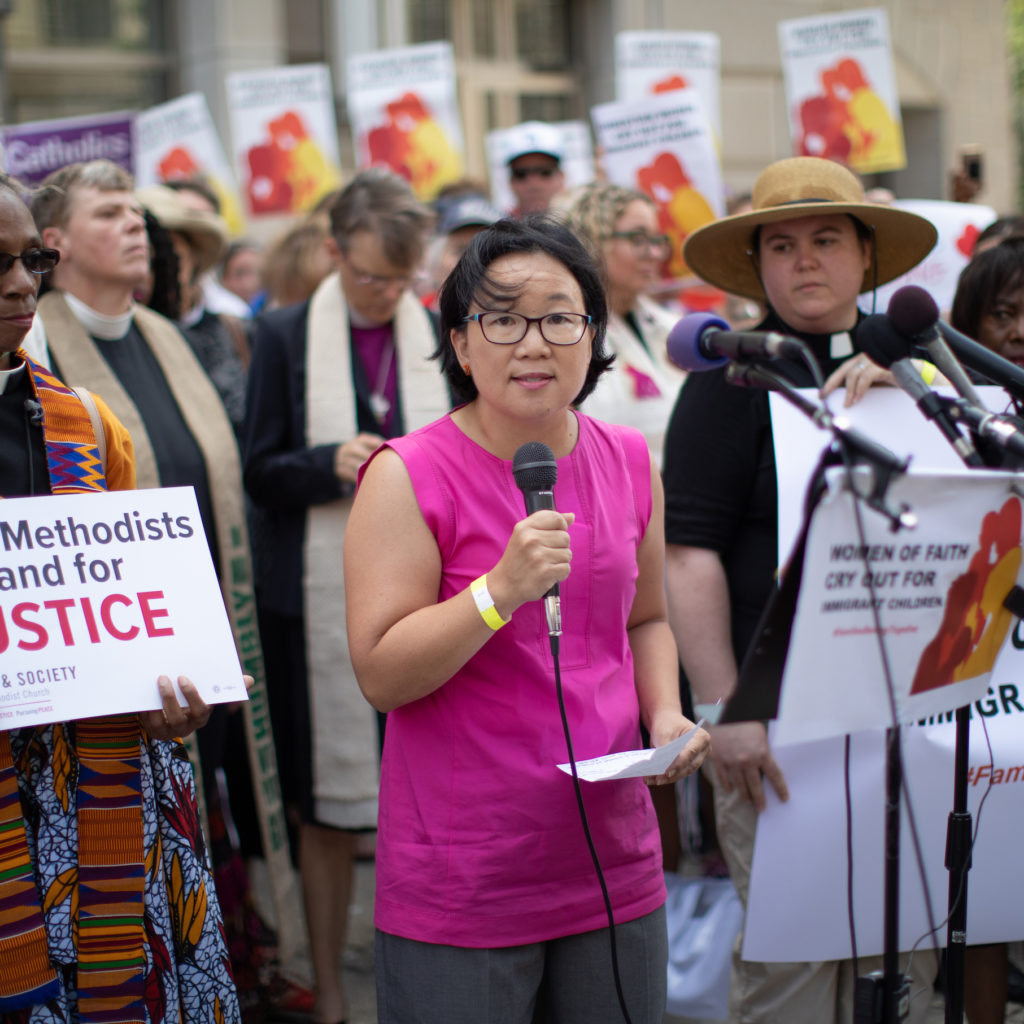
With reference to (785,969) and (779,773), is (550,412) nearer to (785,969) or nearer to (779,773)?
(779,773)

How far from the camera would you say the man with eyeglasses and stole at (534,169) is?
253 inches

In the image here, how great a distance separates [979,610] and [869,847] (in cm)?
84

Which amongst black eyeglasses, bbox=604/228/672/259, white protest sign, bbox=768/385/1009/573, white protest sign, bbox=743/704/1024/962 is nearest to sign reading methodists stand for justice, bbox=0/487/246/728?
white protest sign, bbox=768/385/1009/573

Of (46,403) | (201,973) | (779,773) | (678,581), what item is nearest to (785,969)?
(779,773)

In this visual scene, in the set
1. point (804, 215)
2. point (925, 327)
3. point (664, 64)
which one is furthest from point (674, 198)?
point (925, 327)

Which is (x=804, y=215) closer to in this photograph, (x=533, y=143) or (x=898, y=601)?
(x=898, y=601)

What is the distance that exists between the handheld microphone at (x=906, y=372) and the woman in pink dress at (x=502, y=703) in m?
0.49

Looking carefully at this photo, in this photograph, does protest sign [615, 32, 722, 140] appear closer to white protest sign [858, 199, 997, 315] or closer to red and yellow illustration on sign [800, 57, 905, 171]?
red and yellow illustration on sign [800, 57, 905, 171]

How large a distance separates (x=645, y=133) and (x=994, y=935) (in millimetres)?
4446

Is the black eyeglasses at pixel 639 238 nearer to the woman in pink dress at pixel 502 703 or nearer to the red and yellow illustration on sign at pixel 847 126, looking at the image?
the woman in pink dress at pixel 502 703

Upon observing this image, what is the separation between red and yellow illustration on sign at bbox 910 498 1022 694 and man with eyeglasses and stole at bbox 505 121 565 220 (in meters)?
4.68

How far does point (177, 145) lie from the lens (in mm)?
7324

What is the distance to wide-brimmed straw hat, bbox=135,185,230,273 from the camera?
4.79m

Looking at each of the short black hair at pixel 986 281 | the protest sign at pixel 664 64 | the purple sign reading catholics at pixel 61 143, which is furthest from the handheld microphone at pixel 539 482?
the protest sign at pixel 664 64
